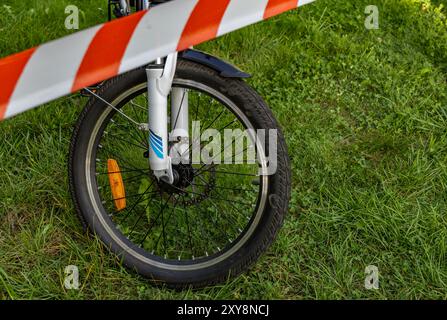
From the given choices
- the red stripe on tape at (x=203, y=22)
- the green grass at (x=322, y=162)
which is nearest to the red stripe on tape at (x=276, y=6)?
the red stripe on tape at (x=203, y=22)

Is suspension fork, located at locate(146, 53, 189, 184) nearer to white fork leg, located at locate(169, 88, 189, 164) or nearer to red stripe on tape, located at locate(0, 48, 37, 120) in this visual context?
white fork leg, located at locate(169, 88, 189, 164)

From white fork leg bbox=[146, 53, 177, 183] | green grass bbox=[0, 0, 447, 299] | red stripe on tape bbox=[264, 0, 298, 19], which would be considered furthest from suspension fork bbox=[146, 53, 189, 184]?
green grass bbox=[0, 0, 447, 299]

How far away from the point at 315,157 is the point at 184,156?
3.19 ft

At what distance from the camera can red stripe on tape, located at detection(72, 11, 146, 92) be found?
2.01 meters

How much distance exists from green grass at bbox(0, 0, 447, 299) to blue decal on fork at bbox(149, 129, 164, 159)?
62 centimetres

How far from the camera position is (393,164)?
3346 mm

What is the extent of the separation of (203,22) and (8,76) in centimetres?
70

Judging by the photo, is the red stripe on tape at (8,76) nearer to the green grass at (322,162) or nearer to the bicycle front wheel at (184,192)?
the bicycle front wheel at (184,192)

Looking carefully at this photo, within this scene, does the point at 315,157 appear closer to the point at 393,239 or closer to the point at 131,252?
the point at 393,239

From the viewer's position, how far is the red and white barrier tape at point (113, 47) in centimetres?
195

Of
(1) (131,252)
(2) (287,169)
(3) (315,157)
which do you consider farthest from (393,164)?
(1) (131,252)

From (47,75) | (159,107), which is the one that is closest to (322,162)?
→ (159,107)

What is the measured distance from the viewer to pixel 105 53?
2029 mm

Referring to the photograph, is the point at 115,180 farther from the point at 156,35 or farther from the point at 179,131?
the point at 156,35
